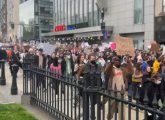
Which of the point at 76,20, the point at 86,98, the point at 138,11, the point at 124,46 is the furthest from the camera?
the point at 76,20

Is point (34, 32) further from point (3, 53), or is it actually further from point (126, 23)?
point (3, 53)

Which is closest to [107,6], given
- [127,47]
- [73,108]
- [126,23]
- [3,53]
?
[126,23]

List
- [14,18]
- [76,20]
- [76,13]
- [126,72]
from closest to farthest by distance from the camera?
[126,72] → [76,20] → [76,13] → [14,18]

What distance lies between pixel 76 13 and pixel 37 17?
50.0 metres

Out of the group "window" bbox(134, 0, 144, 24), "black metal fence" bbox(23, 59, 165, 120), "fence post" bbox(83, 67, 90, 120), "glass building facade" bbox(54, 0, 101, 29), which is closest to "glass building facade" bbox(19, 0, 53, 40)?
"glass building facade" bbox(54, 0, 101, 29)

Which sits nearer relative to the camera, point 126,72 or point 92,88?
point 92,88

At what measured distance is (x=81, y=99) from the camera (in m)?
7.09

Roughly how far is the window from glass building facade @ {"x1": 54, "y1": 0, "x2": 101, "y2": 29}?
1282 cm

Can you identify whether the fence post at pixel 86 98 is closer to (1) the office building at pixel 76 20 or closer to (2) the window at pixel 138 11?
(2) the window at pixel 138 11

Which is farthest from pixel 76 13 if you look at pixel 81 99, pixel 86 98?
pixel 86 98

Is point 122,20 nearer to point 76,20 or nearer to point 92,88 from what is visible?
point 76,20

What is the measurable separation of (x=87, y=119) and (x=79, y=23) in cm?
5613

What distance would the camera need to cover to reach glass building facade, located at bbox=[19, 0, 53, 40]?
112 m

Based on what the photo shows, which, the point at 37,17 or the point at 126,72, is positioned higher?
the point at 37,17
